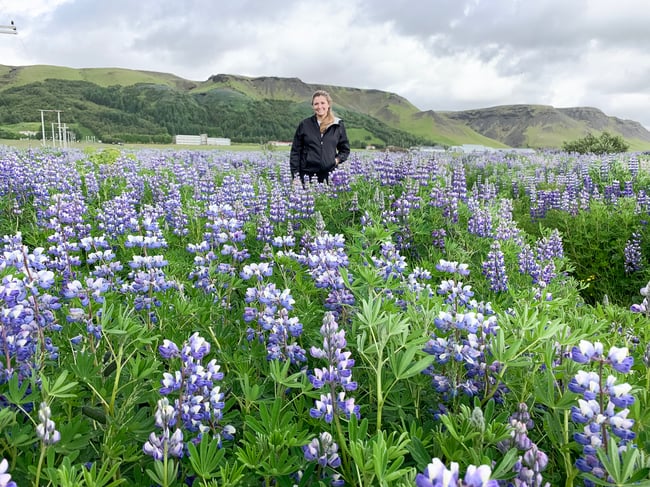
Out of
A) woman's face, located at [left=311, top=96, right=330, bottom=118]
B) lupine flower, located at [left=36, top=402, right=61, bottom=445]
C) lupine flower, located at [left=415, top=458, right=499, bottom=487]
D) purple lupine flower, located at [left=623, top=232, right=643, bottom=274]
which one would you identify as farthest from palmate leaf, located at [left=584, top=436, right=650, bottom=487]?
woman's face, located at [left=311, top=96, right=330, bottom=118]

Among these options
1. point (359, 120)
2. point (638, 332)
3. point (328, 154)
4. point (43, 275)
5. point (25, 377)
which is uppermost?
point (359, 120)

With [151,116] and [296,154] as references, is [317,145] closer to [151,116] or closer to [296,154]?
[296,154]

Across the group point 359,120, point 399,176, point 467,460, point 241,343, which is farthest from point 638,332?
point 359,120

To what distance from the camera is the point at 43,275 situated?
82.0 inches

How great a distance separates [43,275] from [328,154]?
5730 mm

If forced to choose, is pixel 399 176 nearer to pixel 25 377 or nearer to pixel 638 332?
pixel 638 332

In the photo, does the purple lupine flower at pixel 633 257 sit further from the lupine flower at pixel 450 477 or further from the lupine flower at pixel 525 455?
the lupine flower at pixel 450 477

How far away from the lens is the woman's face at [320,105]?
7.27m

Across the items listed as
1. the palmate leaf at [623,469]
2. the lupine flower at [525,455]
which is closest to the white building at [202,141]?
the lupine flower at [525,455]

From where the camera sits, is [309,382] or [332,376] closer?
[332,376]

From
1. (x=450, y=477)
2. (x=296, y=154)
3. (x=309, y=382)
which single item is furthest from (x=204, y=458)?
(x=296, y=154)

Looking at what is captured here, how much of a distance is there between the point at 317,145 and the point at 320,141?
7cm

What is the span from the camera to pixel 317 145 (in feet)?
24.5

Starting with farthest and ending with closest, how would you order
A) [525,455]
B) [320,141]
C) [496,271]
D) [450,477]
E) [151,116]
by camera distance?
1. [151,116]
2. [320,141]
3. [496,271]
4. [525,455]
5. [450,477]
